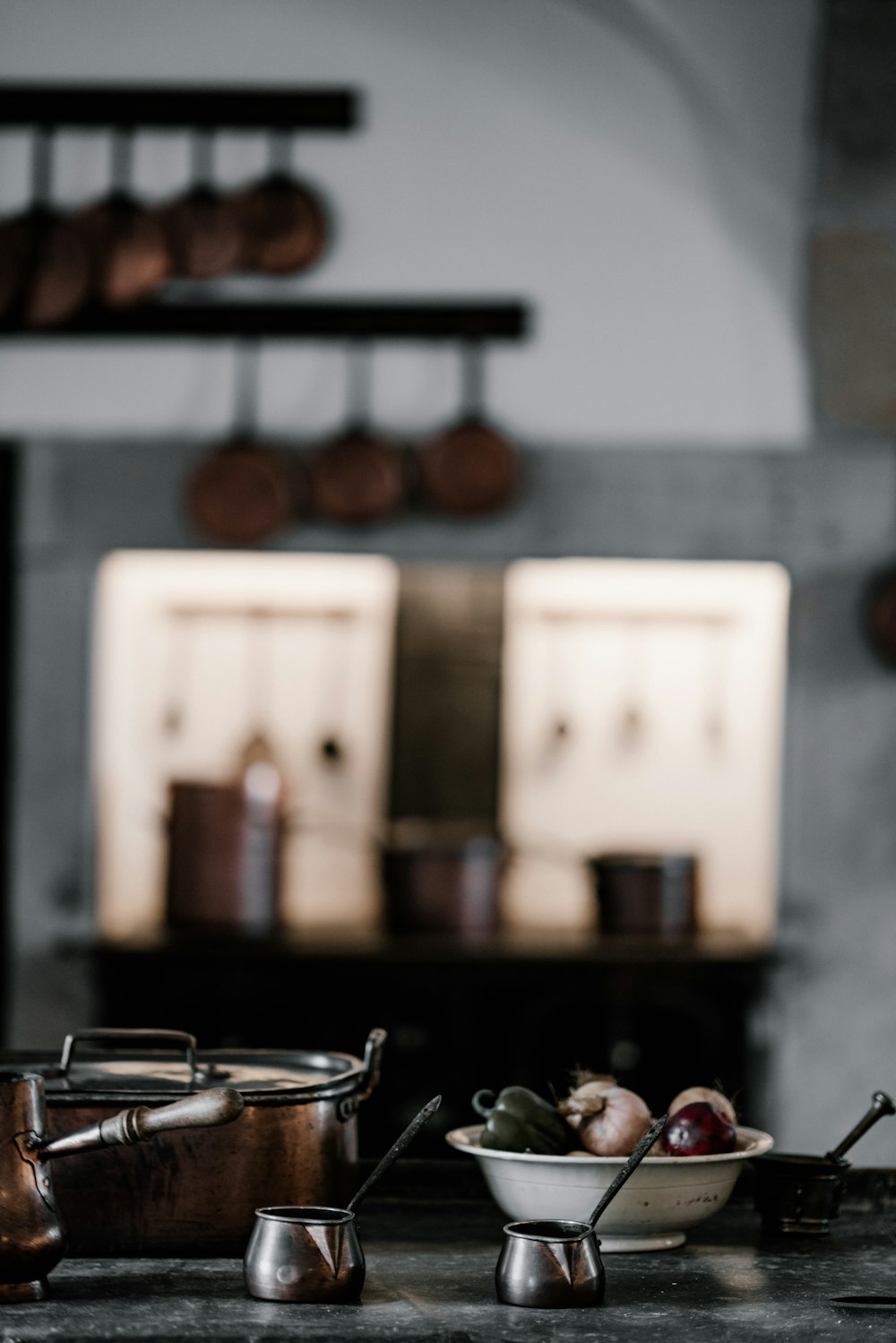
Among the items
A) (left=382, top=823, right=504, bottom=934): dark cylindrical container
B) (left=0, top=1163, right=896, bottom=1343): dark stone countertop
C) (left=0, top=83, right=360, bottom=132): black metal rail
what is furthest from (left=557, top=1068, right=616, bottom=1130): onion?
(left=0, top=83, right=360, bottom=132): black metal rail

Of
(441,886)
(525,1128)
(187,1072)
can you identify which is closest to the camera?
(525,1128)

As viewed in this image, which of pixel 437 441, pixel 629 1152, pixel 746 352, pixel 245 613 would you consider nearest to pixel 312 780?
pixel 245 613

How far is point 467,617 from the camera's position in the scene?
4.71 meters

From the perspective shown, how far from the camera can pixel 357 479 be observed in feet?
15.2

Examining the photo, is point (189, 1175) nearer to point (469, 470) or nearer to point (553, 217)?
point (469, 470)

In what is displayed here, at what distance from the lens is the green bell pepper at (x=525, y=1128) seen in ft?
6.32

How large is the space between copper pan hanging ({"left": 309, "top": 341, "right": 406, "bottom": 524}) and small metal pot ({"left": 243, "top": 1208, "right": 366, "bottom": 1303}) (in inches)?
122

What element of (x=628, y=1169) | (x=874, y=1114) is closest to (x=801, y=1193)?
(x=874, y=1114)

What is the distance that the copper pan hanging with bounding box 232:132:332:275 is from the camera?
15.5 feet

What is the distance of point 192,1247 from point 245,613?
3.16 meters

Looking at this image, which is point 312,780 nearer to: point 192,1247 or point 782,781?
point 782,781

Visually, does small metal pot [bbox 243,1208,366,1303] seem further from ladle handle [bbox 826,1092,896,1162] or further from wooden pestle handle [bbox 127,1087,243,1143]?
ladle handle [bbox 826,1092,896,1162]

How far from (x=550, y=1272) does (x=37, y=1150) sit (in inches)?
21.0

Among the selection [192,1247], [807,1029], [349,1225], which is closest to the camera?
[349,1225]
